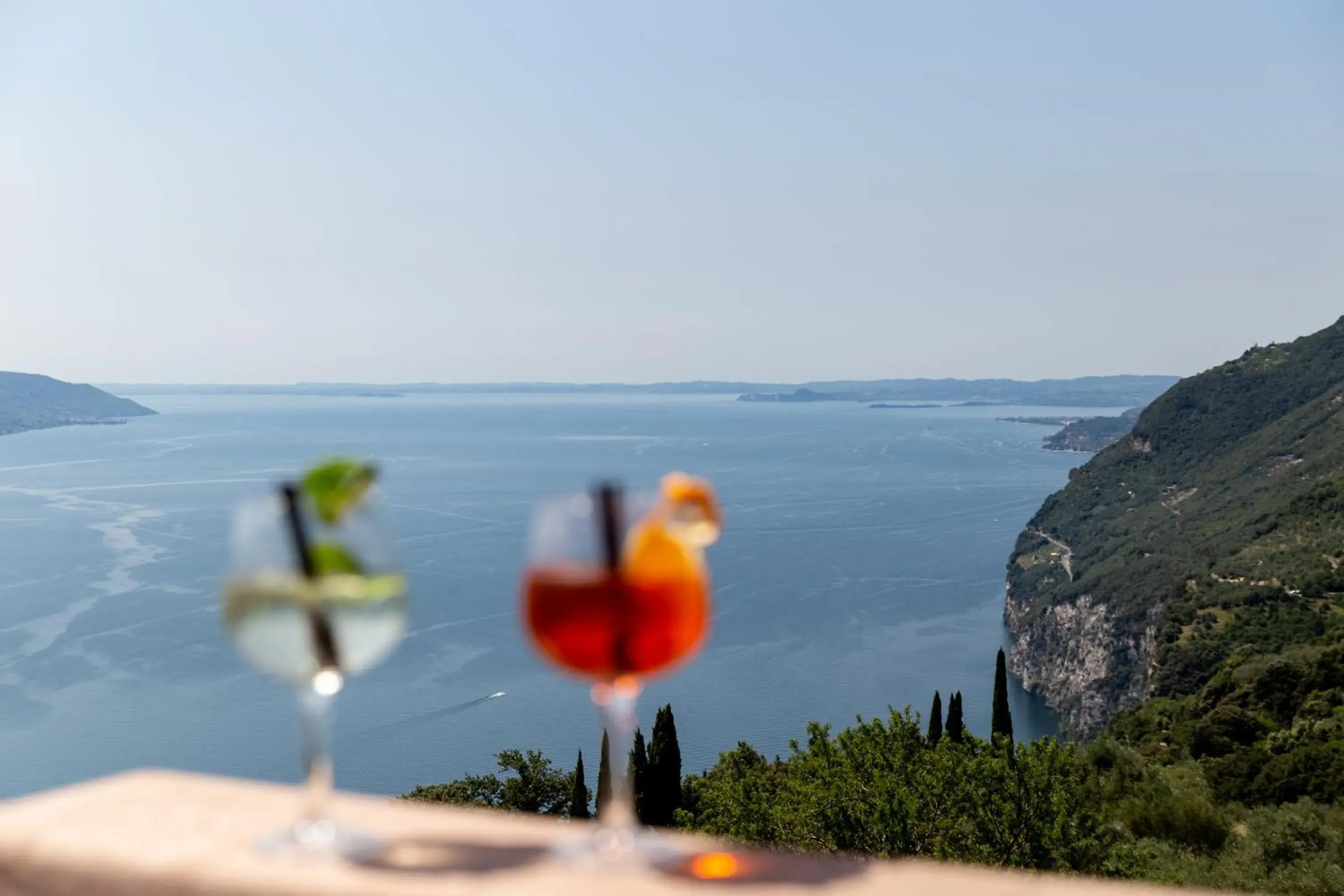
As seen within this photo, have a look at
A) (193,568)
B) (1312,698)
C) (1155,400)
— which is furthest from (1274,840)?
(1155,400)

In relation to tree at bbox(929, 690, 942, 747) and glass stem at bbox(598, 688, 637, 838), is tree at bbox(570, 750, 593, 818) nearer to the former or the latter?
tree at bbox(929, 690, 942, 747)

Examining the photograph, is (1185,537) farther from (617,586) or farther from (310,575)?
(310,575)

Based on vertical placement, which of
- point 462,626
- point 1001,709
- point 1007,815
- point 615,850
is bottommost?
point 462,626

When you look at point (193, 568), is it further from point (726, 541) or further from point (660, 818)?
point (660, 818)

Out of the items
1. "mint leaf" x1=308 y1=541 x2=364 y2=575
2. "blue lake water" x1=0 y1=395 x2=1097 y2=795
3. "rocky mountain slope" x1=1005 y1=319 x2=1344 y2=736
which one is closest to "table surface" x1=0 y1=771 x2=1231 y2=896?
"mint leaf" x1=308 y1=541 x2=364 y2=575

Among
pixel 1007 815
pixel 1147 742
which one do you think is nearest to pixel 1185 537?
pixel 1147 742
